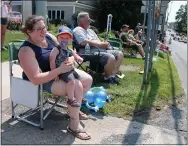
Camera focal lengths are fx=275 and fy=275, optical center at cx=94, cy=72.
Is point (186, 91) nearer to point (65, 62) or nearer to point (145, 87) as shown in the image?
point (145, 87)

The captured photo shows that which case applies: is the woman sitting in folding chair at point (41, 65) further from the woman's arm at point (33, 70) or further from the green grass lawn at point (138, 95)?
the green grass lawn at point (138, 95)

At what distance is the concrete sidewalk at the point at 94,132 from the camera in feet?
10.3

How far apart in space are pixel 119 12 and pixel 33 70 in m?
37.5

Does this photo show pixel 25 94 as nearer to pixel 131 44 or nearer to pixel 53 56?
pixel 53 56

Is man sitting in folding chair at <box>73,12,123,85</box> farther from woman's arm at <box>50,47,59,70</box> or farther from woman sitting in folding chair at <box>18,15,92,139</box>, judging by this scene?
woman's arm at <box>50,47,59,70</box>

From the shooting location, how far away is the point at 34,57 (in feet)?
10.2

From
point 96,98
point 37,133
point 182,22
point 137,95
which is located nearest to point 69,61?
point 37,133

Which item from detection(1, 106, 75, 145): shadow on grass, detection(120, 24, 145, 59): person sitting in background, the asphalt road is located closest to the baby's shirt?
detection(1, 106, 75, 145): shadow on grass

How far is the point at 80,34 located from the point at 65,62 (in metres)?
2.28

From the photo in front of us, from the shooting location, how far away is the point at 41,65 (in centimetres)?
330

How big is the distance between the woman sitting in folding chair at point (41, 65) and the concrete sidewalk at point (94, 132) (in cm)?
18

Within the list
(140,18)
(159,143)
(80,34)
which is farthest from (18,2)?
(159,143)

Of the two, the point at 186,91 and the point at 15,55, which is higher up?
the point at 15,55

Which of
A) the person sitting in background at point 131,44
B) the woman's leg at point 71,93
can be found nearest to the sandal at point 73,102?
the woman's leg at point 71,93
